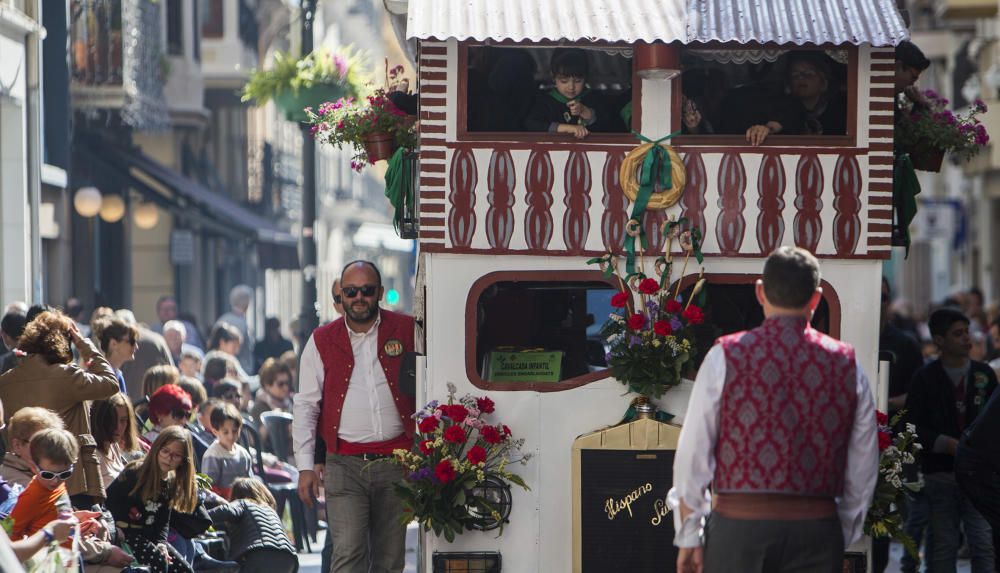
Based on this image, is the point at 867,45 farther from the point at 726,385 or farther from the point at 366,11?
the point at 366,11

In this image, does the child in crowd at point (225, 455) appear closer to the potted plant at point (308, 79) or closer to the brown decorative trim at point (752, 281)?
the brown decorative trim at point (752, 281)

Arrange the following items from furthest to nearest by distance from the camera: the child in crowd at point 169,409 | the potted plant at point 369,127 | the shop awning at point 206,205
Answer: the shop awning at point 206,205 < the child in crowd at point 169,409 < the potted plant at point 369,127

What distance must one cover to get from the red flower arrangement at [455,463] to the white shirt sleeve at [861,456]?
2.64 meters

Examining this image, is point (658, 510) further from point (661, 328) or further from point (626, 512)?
point (661, 328)

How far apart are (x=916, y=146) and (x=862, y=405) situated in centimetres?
355

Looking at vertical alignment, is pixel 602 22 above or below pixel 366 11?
below

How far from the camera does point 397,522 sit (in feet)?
31.6

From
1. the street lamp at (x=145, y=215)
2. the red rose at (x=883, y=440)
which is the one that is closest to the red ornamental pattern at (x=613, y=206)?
the red rose at (x=883, y=440)

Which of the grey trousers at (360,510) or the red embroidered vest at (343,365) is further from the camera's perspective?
the red embroidered vest at (343,365)

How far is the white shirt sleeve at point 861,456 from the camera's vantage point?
6.57 m

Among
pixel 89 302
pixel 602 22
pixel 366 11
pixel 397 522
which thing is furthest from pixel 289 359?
pixel 366 11

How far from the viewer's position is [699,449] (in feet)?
21.0

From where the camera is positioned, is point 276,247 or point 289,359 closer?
point 289,359

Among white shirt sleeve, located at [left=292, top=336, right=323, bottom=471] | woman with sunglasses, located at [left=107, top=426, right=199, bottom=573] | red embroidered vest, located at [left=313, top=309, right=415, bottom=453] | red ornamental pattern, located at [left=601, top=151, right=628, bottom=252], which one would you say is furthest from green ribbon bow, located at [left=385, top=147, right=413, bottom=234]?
woman with sunglasses, located at [left=107, top=426, right=199, bottom=573]
